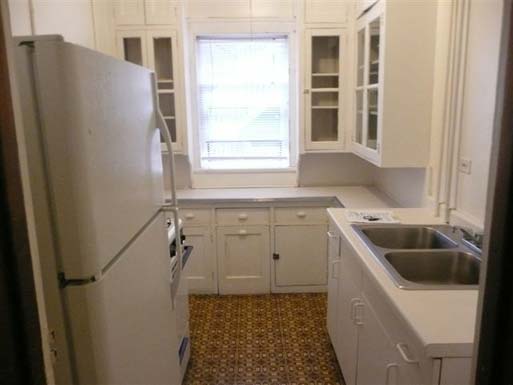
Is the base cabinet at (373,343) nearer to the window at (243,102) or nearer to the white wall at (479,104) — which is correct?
the white wall at (479,104)

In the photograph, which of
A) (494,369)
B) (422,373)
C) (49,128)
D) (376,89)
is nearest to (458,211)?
(376,89)

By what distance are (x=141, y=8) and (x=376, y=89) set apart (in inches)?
73.7

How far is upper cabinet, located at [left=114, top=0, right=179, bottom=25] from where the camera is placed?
3.25m

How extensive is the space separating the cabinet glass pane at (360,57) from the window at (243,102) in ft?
2.22

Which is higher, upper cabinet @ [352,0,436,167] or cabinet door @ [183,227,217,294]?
upper cabinet @ [352,0,436,167]

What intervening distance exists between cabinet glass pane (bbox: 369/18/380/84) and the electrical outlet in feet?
2.59

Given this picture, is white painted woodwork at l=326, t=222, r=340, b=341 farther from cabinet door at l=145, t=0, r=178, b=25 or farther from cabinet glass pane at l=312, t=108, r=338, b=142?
cabinet door at l=145, t=0, r=178, b=25

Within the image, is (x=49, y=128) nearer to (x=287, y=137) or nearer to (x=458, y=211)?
(x=458, y=211)

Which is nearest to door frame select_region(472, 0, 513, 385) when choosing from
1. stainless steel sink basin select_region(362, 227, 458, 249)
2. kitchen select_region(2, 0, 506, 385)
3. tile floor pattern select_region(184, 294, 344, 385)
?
kitchen select_region(2, 0, 506, 385)

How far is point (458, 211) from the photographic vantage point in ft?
7.54

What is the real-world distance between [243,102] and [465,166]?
6.69ft

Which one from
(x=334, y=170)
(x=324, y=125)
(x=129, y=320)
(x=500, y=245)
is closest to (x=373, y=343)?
(x=129, y=320)

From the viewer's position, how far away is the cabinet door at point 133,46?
330 centimetres

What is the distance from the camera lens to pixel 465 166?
224 centimetres
